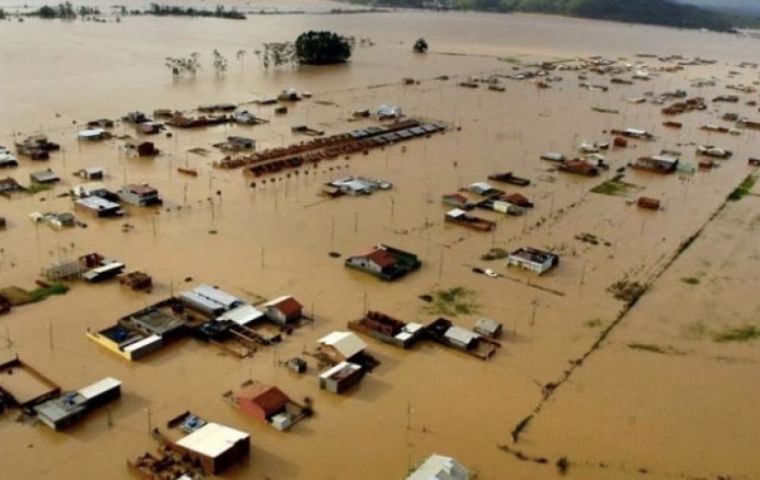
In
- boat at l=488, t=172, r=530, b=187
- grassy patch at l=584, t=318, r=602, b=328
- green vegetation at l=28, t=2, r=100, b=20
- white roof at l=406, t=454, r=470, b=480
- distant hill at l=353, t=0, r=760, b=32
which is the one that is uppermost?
distant hill at l=353, t=0, r=760, b=32

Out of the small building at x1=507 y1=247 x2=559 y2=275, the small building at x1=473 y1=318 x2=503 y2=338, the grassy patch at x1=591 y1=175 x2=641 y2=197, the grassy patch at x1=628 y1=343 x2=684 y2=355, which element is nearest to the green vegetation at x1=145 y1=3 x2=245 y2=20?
the grassy patch at x1=591 y1=175 x2=641 y2=197

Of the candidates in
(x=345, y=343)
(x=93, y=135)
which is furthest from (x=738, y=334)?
(x=93, y=135)

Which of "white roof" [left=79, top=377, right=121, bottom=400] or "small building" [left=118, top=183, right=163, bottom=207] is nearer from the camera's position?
"white roof" [left=79, top=377, right=121, bottom=400]

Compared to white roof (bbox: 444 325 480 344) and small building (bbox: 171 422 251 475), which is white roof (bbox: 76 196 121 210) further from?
white roof (bbox: 444 325 480 344)

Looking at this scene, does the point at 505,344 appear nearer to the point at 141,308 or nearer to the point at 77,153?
the point at 141,308

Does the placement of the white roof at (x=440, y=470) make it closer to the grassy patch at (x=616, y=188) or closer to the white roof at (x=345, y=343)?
the white roof at (x=345, y=343)

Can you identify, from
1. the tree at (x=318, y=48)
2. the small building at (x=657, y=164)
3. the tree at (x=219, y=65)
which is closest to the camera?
the small building at (x=657, y=164)

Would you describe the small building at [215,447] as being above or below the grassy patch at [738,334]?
above

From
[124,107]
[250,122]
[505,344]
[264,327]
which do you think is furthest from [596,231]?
[124,107]

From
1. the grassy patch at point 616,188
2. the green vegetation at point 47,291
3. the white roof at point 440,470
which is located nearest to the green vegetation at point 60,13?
the grassy patch at point 616,188
